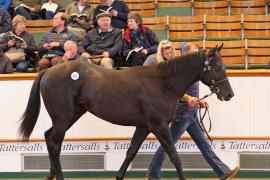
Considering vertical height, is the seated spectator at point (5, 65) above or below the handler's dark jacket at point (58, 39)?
below

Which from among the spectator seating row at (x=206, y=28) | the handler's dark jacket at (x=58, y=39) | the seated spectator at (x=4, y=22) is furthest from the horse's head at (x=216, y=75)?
the seated spectator at (x=4, y=22)

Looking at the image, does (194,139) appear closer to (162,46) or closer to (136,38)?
(162,46)

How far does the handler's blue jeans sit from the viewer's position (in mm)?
9656

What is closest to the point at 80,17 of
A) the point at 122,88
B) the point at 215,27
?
the point at 215,27

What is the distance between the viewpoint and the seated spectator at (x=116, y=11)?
12.5m

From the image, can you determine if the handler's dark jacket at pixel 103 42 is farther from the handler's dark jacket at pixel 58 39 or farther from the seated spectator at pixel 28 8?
the seated spectator at pixel 28 8

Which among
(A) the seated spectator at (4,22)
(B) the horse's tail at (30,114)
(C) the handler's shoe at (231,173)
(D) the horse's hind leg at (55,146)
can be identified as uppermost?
(A) the seated spectator at (4,22)

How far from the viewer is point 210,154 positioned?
9695 millimetres

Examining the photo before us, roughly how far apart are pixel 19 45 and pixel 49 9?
99.3 inches

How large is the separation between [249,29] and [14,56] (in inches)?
177

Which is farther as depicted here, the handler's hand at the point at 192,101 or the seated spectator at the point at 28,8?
the seated spectator at the point at 28,8

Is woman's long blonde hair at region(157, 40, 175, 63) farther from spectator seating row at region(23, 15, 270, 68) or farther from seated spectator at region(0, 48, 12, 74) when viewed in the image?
spectator seating row at region(23, 15, 270, 68)

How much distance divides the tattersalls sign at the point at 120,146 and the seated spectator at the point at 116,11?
2.72m

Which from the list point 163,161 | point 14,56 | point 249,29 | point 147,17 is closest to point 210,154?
point 163,161
